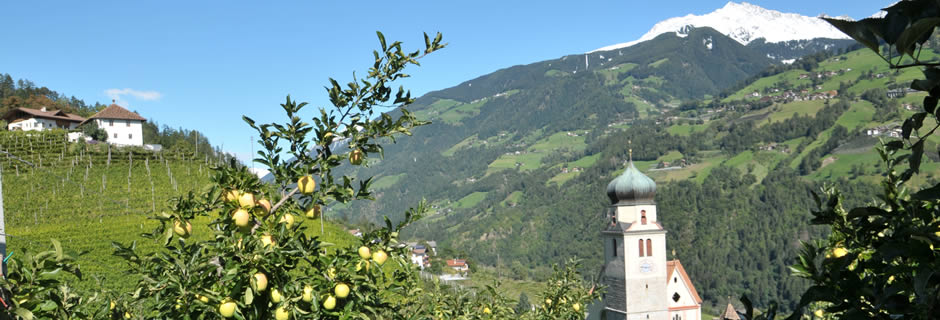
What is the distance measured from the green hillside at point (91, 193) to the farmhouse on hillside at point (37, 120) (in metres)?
13.6

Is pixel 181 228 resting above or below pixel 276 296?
above

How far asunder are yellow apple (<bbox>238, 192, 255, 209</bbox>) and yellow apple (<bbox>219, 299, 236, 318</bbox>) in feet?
1.81

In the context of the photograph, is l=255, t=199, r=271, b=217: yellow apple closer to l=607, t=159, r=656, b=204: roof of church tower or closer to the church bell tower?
the church bell tower

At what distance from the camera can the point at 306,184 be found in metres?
3.54

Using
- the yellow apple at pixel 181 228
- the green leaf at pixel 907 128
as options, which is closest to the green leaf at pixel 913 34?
the green leaf at pixel 907 128

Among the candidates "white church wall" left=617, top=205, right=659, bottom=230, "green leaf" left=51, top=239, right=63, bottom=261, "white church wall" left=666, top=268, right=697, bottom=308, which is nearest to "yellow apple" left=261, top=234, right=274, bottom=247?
"green leaf" left=51, top=239, right=63, bottom=261

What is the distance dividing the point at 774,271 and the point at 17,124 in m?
117

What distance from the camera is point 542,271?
5320 inches

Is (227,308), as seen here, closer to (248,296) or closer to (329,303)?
(248,296)

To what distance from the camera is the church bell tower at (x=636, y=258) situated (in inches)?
1681

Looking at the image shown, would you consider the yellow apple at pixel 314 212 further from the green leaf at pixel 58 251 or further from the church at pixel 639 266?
the church at pixel 639 266

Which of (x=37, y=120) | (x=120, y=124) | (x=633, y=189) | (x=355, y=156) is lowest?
(x=633, y=189)

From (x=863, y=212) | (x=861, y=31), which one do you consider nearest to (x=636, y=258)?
(x=863, y=212)

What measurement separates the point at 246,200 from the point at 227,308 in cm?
61
